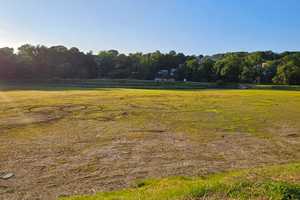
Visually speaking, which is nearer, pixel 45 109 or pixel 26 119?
pixel 26 119

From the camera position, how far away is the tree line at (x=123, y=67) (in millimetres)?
80750

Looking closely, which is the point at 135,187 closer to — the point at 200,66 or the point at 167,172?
the point at 167,172

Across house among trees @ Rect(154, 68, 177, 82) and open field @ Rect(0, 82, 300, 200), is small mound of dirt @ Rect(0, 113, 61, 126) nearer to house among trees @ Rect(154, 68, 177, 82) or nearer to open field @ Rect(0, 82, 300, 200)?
open field @ Rect(0, 82, 300, 200)

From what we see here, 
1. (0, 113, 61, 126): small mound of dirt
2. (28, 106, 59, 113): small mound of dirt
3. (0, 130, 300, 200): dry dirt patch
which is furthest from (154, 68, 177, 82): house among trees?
(0, 130, 300, 200): dry dirt patch

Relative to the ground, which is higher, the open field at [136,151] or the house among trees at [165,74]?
the house among trees at [165,74]

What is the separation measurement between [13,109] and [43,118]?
5719 mm

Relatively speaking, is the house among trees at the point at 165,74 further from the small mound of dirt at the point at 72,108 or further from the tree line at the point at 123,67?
the small mound of dirt at the point at 72,108

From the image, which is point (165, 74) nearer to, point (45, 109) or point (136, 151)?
point (45, 109)

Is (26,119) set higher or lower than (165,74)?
lower

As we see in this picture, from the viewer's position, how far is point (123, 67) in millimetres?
98750

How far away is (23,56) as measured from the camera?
3420 inches

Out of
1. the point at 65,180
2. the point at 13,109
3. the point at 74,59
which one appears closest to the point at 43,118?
the point at 13,109

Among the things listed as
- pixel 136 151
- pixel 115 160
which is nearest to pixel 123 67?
pixel 136 151

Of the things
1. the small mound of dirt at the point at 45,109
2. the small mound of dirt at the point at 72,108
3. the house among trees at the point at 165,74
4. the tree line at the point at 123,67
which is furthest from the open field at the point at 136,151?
the house among trees at the point at 165,74
